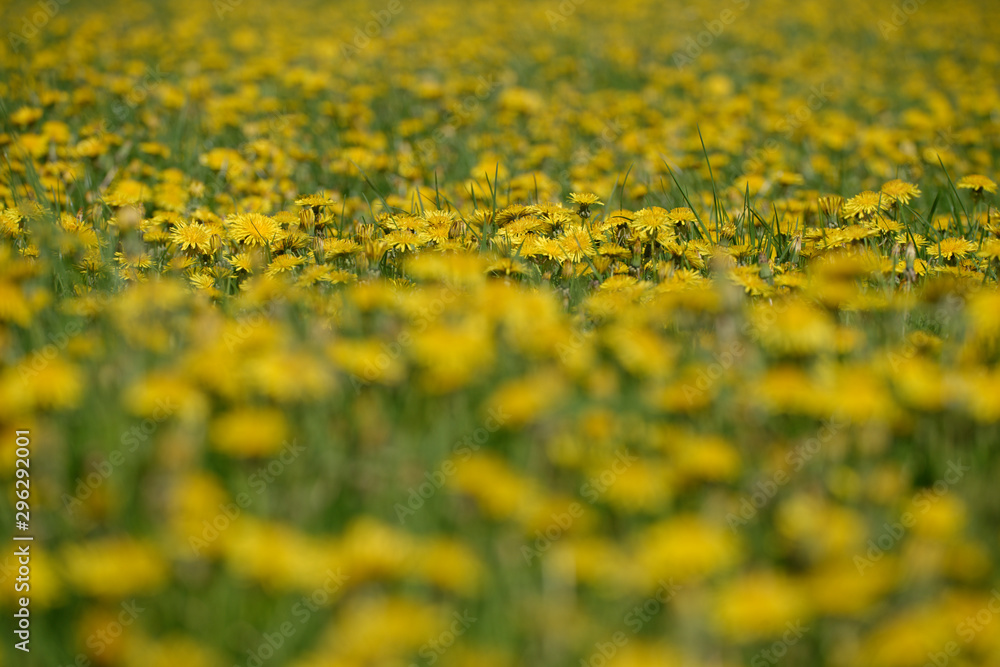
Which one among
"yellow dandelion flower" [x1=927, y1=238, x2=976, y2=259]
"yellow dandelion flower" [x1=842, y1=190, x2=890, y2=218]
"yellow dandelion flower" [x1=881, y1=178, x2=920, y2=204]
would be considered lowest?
"yellow dandelion flower" [x1=927, y1=238, x2=976, y2=259]

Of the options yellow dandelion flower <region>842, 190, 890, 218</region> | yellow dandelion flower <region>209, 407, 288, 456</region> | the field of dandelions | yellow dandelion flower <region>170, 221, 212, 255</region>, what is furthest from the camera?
yellow dandelion flower <region>842, 190, 890, 218</region>

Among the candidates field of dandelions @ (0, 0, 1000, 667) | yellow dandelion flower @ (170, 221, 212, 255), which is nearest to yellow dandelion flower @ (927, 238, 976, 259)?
field of dandelions @ (0, 0, 1000, 667)

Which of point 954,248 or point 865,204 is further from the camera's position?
point 865,204

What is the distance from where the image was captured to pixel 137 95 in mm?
4340

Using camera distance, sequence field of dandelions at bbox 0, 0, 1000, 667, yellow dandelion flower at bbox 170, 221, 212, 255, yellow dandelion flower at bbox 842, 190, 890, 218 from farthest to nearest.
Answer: yellow dandelion flower at bbox 842, 190, 890, 218, yellow dandelion flower at bbox 170, 221, 212, 255, field of dandelions at bbox 0, 0, 1000, 667

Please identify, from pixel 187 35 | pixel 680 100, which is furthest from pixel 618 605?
pixel 187 35

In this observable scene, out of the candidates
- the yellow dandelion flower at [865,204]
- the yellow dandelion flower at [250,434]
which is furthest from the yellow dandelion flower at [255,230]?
the yellow dandelion flower at [865,204]

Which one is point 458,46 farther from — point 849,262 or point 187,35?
point 849,262

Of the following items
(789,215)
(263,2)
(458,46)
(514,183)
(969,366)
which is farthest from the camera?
(263,2)

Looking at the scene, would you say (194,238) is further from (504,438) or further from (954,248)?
(954,248)

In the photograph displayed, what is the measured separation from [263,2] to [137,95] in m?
6.65

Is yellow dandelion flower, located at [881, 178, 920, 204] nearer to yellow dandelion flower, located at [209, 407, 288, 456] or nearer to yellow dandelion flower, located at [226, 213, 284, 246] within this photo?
yellow dandelion flower, located at [226, 213, 284, 246]

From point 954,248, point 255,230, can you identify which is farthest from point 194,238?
point 954,248

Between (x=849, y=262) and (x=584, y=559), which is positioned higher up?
(x=849, y=262)
